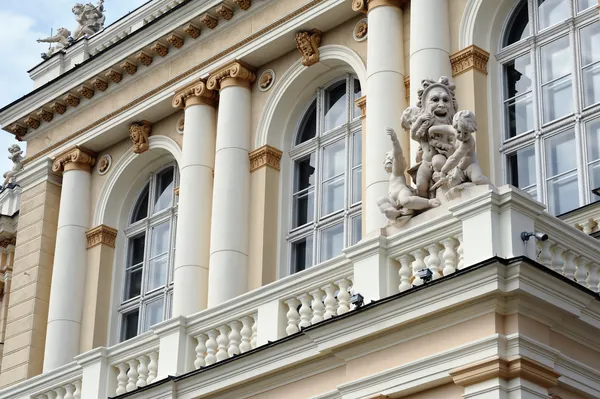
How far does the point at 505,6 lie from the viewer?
21672 millimetres

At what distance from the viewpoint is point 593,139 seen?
64.7 feet

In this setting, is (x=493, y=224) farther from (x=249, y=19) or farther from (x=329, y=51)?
(x=249, y=19)

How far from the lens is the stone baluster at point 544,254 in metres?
14.9

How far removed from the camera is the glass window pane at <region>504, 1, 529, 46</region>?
21453 mm

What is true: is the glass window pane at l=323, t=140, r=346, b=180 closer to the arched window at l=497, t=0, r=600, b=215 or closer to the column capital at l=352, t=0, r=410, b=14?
the column capital at l=352, t=0, r=410, b=14

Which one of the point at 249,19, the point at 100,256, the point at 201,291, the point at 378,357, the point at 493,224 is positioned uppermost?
the point at 249,19

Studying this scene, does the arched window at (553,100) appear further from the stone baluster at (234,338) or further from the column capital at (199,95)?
the column capital at (199,95)

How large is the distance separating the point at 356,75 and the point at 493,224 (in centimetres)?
954

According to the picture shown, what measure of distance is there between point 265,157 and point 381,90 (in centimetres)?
316

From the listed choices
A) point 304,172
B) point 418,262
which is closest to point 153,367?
point 418,262

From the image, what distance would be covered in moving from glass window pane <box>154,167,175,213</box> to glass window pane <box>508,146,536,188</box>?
26.6ft

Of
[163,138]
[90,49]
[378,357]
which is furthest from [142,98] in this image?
[378,357]

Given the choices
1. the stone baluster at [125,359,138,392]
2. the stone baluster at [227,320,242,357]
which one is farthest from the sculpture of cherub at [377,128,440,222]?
the stone baluster at [125,359,138,392]

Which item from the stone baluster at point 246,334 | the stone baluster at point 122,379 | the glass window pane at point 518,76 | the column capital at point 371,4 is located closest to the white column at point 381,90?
the column capital at point 371,4
